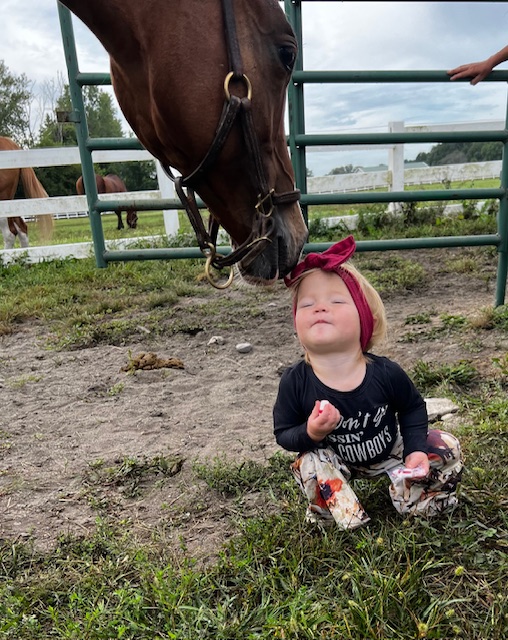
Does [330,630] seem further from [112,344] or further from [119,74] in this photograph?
[112,344]

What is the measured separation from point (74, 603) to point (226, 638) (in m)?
0.41

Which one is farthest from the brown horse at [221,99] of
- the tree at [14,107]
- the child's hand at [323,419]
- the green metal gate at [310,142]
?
the tree at [14,107]

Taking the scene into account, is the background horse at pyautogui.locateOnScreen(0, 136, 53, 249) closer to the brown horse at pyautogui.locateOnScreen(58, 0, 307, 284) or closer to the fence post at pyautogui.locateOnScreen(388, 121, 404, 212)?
the fence post at pyautogui.locateOnScreen(388, 121, 404, 212)

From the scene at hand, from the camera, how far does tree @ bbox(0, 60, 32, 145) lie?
91.8 ft

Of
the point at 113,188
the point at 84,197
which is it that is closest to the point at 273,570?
the point at 84,197

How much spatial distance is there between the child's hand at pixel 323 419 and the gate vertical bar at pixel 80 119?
91.0 inches

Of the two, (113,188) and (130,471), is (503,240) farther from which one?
(113,188)

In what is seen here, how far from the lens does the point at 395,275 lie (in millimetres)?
4465

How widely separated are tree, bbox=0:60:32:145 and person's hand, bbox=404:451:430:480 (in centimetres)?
2962

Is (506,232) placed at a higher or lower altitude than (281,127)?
lower

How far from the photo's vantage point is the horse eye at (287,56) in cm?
160

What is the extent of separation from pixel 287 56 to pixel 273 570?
1.46m

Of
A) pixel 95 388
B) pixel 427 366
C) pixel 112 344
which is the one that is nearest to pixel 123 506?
pixel 95 388

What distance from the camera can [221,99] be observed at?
4.94ft
